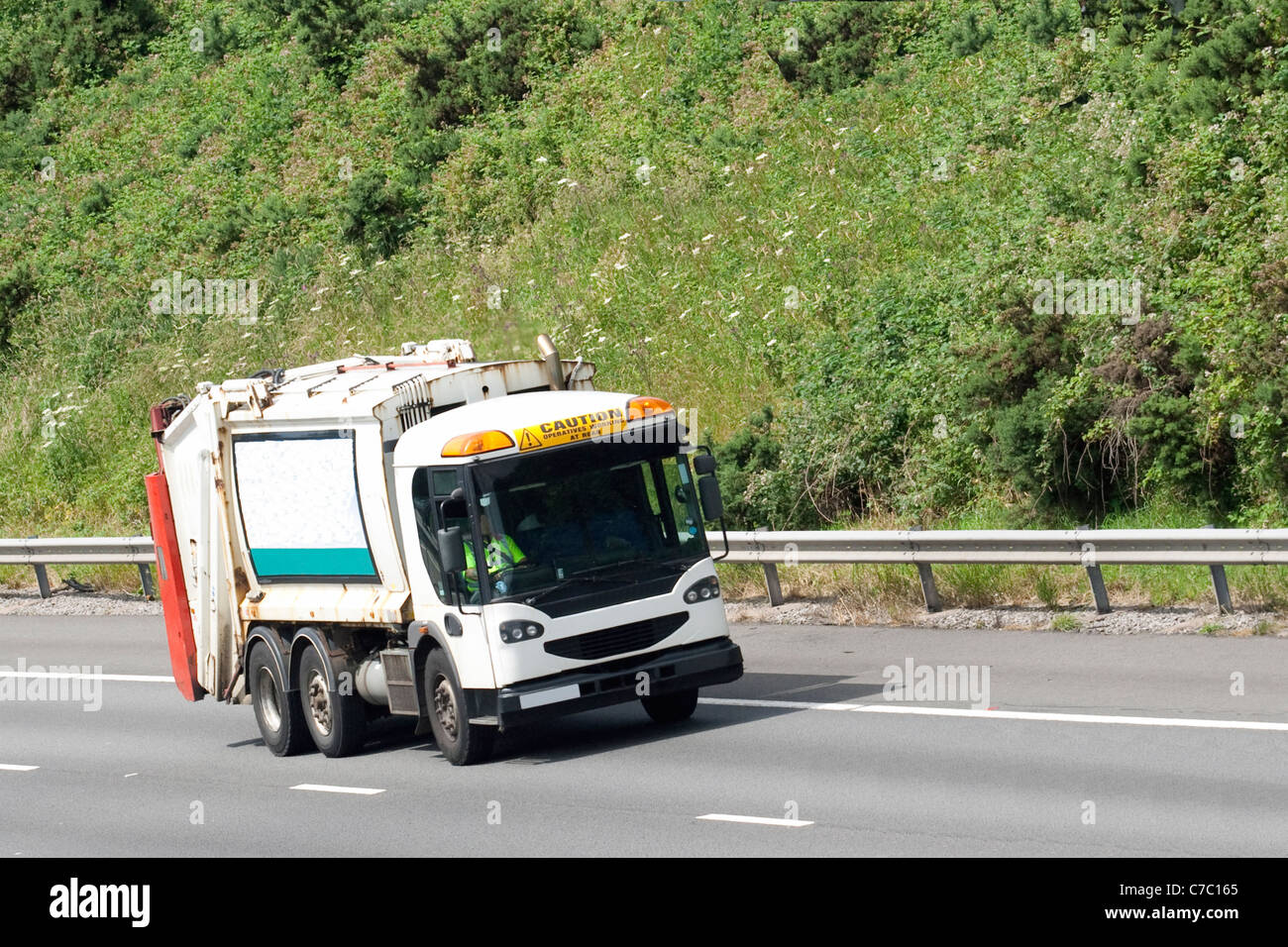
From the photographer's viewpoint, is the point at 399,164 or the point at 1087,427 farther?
the point at 399,164

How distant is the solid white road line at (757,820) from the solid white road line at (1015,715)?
2835mm

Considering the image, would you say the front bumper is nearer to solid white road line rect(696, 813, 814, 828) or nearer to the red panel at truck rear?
solid white road line rect(696, 813, 814, 828)

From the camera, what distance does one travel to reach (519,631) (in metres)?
11.6

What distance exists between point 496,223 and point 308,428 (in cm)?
1774

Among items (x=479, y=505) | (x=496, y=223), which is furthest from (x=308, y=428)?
(x=496, y=223)

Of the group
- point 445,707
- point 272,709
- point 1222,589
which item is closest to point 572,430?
point 445,707

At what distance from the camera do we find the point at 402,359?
45.0 feet

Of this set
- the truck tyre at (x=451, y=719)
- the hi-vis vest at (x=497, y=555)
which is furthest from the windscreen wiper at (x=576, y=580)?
the truck tyre at (x=451, y=719)

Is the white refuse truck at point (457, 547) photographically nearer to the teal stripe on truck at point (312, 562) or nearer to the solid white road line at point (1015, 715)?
the teal stripe on truck at point (312, 562)

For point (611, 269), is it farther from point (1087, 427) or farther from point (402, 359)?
point (402, 359)

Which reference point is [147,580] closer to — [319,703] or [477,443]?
[319,703]

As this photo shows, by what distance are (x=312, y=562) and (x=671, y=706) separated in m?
2.97

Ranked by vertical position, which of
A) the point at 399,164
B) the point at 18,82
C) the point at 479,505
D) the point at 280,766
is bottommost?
the point at 280,766

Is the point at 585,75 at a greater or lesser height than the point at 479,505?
greater
